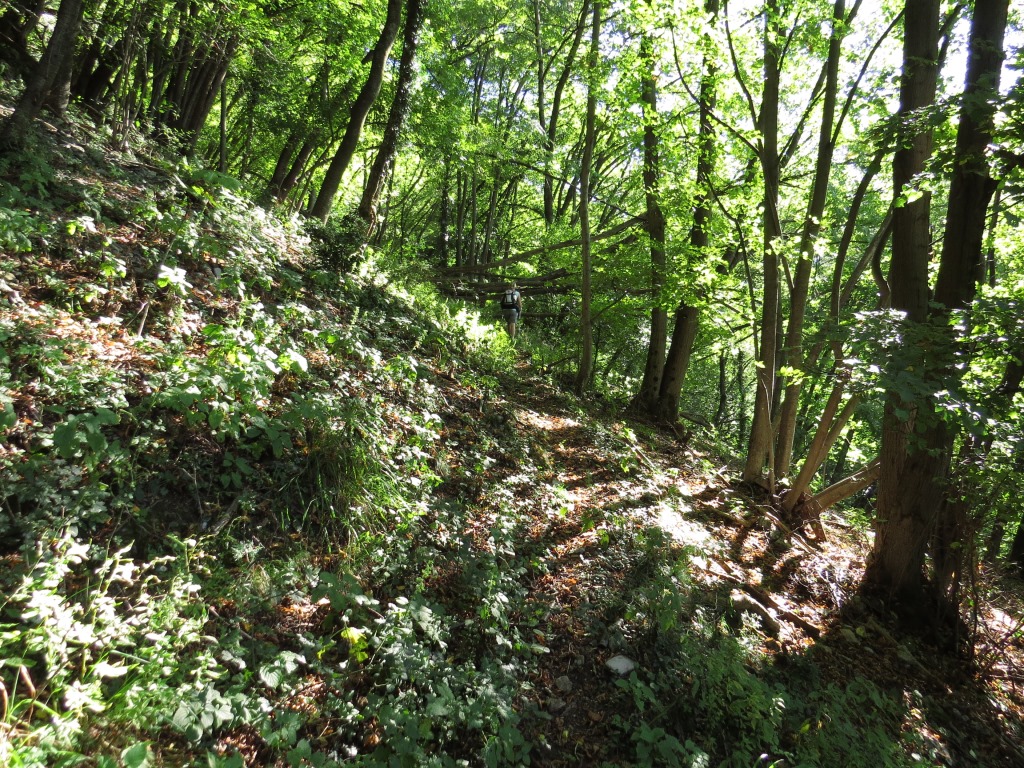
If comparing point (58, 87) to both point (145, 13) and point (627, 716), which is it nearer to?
point (145, 13)

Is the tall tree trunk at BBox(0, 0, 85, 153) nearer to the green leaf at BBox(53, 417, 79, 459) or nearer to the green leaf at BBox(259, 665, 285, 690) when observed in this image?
the green leaf at BBox(53, 417, 79, 459)

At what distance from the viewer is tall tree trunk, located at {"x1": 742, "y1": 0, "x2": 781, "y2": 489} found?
7559 mm

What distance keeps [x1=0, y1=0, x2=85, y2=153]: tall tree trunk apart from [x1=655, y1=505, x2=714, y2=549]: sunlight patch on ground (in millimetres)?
7710

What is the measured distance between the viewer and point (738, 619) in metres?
4.89

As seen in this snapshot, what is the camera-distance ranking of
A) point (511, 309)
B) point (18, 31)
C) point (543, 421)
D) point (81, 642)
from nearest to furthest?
point (81, 642) < point (18, 31) < point (543, 421) < point (511, 309)

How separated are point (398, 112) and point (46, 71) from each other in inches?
204

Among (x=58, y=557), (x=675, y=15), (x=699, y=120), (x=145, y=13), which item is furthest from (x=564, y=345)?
(x=58, y=557)

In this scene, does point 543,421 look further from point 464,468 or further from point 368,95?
point 368,95

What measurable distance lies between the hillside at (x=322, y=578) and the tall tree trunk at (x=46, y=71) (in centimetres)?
31

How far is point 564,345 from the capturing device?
14.0m

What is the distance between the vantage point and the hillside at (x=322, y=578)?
2523 millimetres

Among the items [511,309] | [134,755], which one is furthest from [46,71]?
[511,309]

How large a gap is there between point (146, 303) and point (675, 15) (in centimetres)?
796

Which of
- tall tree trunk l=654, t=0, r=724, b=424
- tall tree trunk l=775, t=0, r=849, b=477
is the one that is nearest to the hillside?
tall tree trunk l=775, t=0, r=849, b=477
